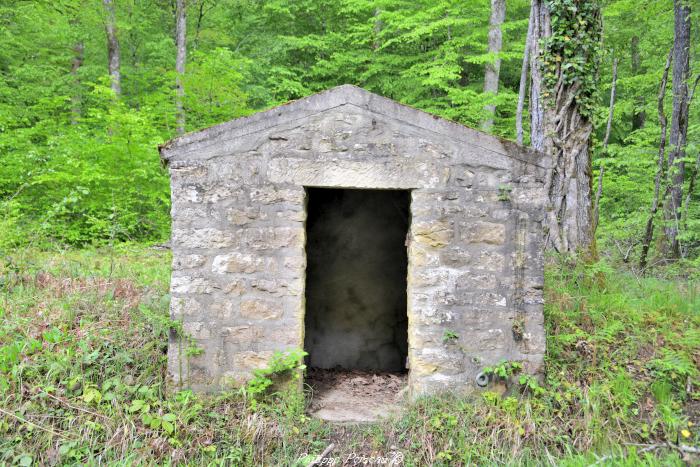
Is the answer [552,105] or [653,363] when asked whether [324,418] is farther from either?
[552,105]

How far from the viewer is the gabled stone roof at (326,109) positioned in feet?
11.8

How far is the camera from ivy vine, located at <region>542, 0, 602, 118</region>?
197 inches

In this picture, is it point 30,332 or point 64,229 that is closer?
point 30,332

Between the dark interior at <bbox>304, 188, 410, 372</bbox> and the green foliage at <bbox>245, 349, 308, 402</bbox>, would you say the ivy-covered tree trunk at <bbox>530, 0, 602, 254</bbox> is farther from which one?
the green foliage at <bbox>245, 349, 308, 402</bbox>

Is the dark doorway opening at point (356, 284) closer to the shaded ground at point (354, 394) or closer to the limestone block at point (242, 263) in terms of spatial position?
the shaded ground at point (354, 394)

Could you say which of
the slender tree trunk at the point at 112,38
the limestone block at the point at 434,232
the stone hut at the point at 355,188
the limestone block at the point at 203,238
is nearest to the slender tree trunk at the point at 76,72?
the slender tree trunk at the point at 112,38

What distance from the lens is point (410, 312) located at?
3752mm

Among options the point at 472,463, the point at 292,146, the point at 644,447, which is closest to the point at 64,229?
the point at 292,146

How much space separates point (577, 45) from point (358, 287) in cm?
352

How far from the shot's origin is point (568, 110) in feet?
16.8

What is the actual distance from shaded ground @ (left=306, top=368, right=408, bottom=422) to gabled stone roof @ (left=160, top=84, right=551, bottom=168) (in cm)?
217

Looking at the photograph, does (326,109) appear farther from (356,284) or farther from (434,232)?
(356,284)

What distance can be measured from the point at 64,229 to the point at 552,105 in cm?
731

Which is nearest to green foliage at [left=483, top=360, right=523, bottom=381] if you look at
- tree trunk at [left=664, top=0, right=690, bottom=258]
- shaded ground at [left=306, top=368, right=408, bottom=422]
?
shaded ground at [left=306, top=368, right=408, bottom=422]
